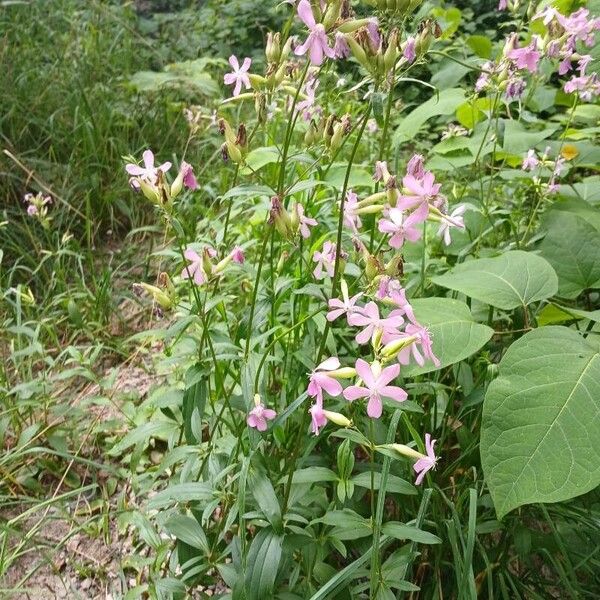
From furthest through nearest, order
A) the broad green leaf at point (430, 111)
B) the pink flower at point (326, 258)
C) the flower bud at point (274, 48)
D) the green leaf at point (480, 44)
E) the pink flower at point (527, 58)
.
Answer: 1. the green leaf at point (480, 44)
2. the broad green leaf at point (430, 111)
3. the pink flower at point (527, 58)
4. the pink flower at point (326, 258)
5. the flower bud at point (274, 48)

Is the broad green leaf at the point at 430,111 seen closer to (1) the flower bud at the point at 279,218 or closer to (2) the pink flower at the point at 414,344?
(1) the flower bud at the point at 279,218

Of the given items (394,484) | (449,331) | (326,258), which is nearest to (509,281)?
(449,331)

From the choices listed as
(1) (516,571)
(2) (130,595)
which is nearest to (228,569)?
(2) (130,595)

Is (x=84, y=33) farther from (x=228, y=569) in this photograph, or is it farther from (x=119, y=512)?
(x=228, y=569)

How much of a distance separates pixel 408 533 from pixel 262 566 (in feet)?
0.98

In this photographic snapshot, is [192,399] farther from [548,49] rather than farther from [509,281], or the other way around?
[548,49]

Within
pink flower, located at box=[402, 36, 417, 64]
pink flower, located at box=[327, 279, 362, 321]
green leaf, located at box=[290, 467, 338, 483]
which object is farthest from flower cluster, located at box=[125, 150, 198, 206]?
green leaf, located at box=[290, 467, 338, 483]

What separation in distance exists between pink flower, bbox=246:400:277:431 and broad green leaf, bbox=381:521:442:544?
1.04 ft

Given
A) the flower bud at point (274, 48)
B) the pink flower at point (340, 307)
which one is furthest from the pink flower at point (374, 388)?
the flower bud at point (274, 48)

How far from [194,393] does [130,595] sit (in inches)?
21.6

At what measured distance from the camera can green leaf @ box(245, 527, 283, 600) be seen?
1243 mm

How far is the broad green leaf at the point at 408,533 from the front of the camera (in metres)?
1.21

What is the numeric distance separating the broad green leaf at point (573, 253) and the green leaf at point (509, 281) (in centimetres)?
18

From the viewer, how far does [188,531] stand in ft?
4.72
